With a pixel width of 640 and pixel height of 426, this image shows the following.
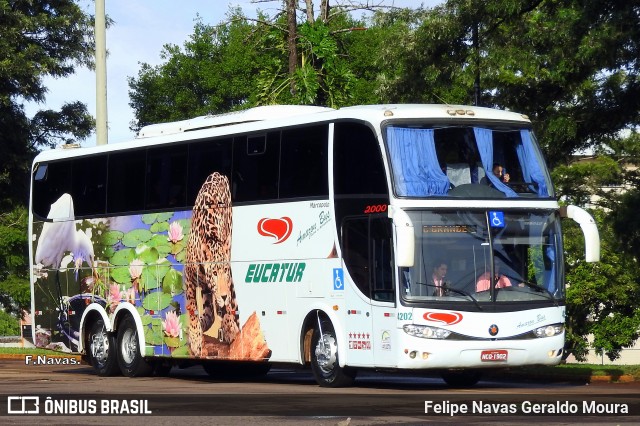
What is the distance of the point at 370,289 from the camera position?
19.5 metres

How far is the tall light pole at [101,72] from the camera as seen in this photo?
27.4 meters

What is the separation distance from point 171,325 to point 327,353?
4594mm

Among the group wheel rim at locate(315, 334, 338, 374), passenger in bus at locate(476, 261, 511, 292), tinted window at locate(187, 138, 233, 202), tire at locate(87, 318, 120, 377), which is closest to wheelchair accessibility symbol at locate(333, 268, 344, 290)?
wheel rim at locate(315, 334, 338, 374)

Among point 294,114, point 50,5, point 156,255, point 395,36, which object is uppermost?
point 50,5

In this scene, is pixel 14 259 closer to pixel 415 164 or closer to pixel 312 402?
pixel 415 164

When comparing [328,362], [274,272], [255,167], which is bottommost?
[328,362]

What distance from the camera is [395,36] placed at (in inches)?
1128

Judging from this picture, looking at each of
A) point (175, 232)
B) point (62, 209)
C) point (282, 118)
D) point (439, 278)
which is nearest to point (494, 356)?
point (439, 278)

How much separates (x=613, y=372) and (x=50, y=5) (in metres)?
25.6

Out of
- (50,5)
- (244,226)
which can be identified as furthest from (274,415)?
(50,5)

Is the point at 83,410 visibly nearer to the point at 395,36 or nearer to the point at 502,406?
the point at 502,406

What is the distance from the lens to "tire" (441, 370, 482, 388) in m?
21.0

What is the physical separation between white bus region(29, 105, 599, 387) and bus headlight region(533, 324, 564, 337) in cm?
1

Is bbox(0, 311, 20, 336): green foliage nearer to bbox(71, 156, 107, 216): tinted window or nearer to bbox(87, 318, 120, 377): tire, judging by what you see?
bbox(71, 156, 107, 216): tinted window
